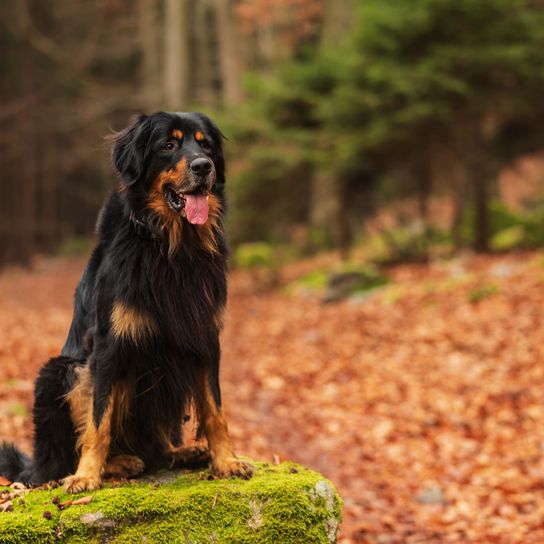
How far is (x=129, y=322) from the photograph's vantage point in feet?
11.1

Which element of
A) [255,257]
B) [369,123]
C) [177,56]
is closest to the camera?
[369,123]

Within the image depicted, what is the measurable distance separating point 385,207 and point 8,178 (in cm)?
1900

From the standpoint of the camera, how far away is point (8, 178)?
95.5 feet

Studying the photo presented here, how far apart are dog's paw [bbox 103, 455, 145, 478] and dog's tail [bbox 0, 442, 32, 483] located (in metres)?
0.63

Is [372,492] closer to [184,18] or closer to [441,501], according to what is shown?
[441,501]

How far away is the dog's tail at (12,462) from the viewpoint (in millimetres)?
4020

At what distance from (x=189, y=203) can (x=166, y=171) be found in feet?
0.67

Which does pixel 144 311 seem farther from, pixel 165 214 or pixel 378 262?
pixel 378 262

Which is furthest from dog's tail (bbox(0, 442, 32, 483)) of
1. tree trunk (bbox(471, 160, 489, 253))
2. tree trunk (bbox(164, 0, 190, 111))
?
tree trunk (bbox(164, 0, 190, 111))

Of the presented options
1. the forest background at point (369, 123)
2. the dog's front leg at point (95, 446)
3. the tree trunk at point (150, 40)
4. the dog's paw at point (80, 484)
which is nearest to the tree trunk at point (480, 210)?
the forest background at point (369, 123)

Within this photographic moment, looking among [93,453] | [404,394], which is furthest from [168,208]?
[404,394]

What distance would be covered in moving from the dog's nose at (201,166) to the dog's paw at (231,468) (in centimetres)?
146

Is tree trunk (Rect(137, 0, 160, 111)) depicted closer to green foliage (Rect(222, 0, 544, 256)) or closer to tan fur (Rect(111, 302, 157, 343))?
green foliage (Rect(222, 0, 544, 256))

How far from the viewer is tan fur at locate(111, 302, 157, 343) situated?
3.38m
